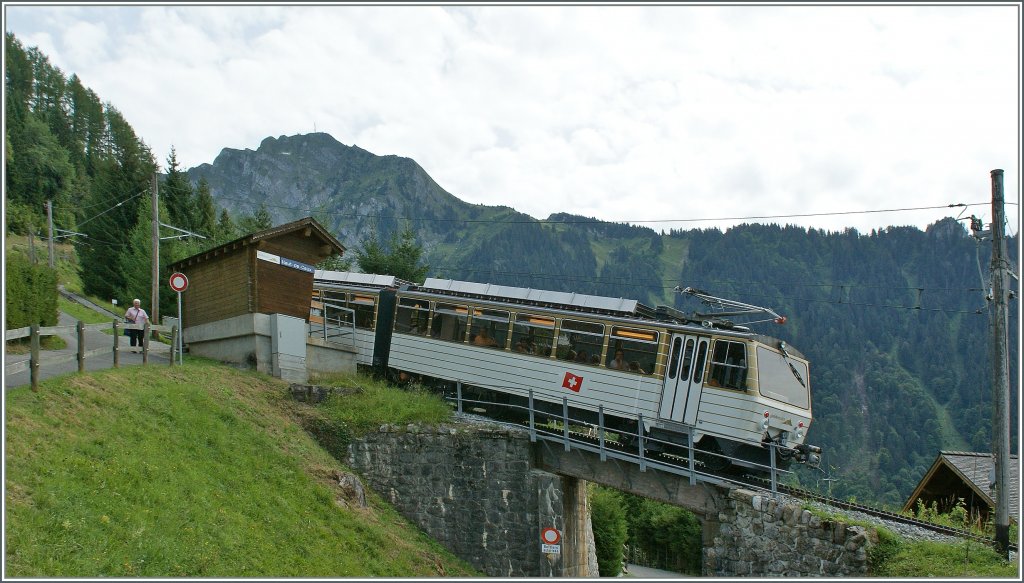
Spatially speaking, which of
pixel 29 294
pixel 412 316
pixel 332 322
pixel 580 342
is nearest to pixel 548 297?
pixel 580 342

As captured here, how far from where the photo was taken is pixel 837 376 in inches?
6048

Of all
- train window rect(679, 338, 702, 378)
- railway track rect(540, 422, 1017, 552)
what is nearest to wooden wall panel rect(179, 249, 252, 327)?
railway track rect(540, 422, 1017, 552)

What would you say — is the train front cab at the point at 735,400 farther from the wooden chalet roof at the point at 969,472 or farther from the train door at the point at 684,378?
the wooden chalet roof at the point at 969,472

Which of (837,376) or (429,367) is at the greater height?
(429,367)

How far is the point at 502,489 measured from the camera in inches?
789

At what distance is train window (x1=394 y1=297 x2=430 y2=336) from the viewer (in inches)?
936

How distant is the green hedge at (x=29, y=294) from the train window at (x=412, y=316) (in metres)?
9.28

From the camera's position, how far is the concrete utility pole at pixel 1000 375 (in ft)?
48.2

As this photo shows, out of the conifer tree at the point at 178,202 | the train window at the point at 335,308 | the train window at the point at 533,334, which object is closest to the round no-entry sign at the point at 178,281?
the train window at the point at 335,308

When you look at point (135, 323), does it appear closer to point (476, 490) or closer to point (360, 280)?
point (360, 280)

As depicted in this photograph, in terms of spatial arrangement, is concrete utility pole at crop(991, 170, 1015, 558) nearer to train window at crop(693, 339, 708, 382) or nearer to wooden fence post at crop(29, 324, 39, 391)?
train window at crop(693, 339, 708, 382)

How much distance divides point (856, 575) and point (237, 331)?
16.2 meters

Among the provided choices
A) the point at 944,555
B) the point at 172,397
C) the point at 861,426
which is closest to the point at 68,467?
the point at 172,397

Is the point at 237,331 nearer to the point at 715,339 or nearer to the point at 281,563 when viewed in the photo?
the point at 281,563
